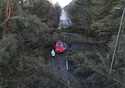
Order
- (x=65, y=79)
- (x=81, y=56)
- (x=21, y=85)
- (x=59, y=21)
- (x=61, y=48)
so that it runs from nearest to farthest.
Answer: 1. (x=21, y=85)
2. (x=65, y=79)
3. (x=81, y=56)
4. (x=61, y=48)
5. (x=59, y=21)

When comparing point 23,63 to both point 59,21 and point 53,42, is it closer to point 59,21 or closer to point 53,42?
point 53,42

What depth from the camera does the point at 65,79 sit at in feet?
11.8

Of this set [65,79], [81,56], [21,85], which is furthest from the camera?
[81,56]

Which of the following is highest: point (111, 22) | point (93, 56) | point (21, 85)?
point (111, 22)

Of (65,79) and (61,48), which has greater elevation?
(61,48)

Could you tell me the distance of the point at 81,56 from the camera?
157 inches

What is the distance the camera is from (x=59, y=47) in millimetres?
4570

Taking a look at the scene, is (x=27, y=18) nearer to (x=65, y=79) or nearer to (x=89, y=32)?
(x=65, y=79)

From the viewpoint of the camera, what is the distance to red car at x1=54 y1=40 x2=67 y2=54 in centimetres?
456

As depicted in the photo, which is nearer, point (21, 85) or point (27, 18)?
point (21, 85)

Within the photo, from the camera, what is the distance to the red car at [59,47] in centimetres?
456

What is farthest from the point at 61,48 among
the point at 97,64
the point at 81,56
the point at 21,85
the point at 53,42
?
the point at 21,85

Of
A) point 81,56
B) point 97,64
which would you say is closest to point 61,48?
point 81,56

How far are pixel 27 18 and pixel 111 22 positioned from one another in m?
1.79
